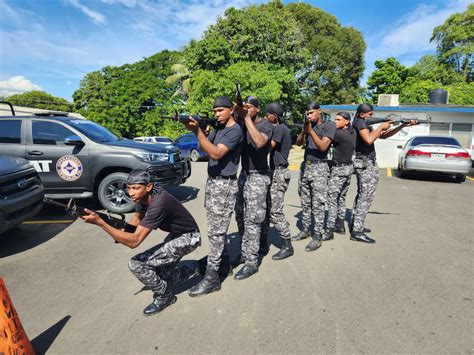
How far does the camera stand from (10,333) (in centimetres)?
195

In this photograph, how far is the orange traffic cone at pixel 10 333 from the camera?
75.0 inches

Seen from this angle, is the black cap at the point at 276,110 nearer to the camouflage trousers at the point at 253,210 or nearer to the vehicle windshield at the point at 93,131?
the camouflage trousers at the point at 253,210

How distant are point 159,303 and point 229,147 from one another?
4.94 ft

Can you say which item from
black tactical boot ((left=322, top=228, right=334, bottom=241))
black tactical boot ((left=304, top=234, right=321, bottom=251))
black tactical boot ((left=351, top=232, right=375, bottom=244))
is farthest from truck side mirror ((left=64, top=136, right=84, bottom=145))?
black tactical boot ((left=351, top=232, right=375, bottom=244))

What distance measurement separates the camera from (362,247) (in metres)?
4.15

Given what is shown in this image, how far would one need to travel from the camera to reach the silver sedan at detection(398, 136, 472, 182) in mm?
9031

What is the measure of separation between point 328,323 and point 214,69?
20120 mm

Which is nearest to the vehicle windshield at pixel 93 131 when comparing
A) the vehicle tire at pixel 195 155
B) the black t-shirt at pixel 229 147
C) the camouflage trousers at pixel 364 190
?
the black t-shirt at pixel 229 147

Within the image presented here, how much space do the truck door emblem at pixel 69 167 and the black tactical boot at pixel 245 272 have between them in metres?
3.68

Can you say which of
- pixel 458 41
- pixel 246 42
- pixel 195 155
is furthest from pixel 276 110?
pixel 458 41

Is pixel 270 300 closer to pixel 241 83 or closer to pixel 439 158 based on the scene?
pixel 439 158

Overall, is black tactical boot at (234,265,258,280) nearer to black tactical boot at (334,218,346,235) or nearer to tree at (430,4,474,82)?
black tactical boot at (334,218,346,235)

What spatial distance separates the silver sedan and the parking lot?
514 cm

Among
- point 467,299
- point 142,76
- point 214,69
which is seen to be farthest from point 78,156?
point 142,76
